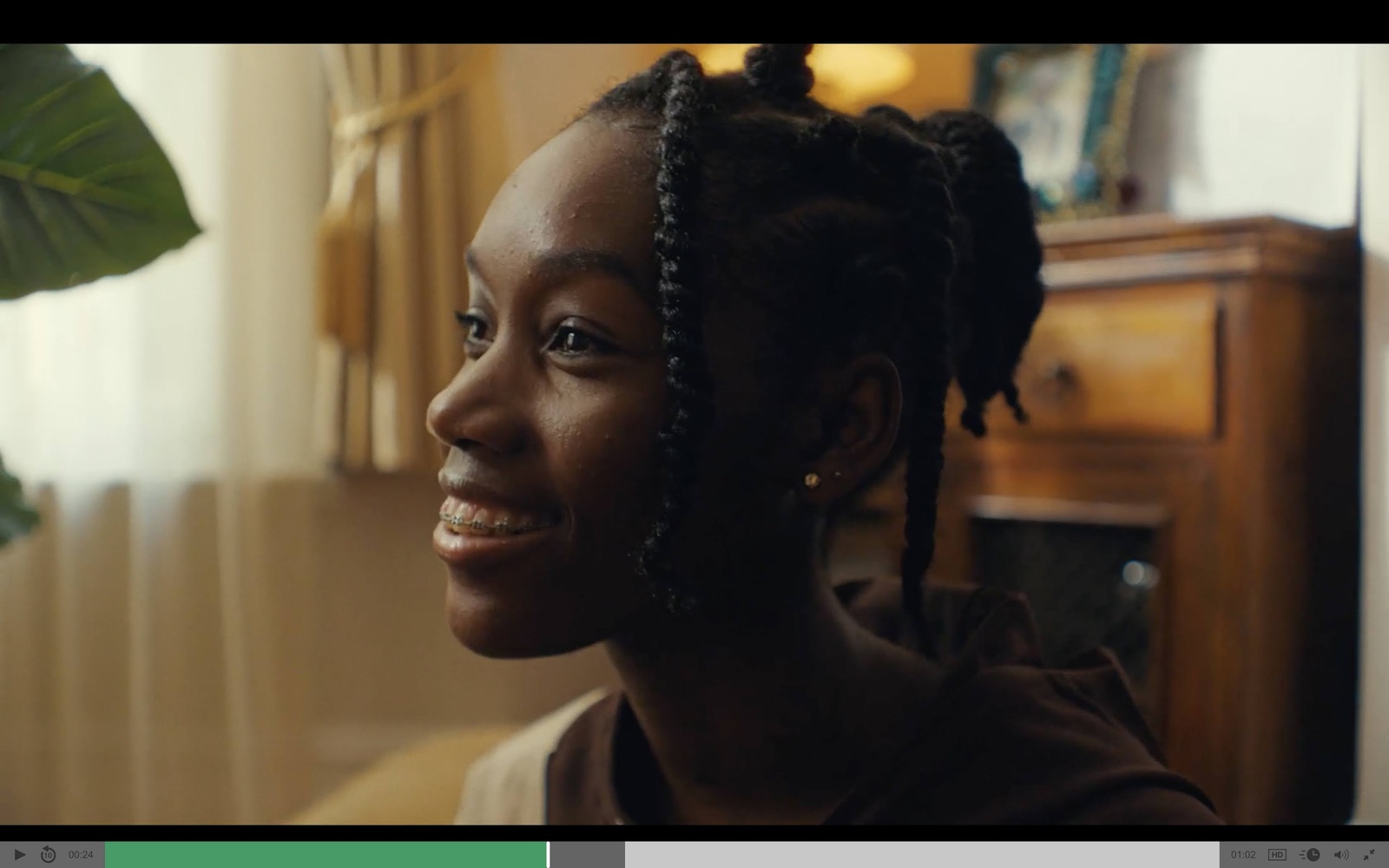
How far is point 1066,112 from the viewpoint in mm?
1211

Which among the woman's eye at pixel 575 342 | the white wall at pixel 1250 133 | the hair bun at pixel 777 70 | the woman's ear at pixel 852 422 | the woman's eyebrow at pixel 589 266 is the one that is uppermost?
the white wall at pixel 1250 133

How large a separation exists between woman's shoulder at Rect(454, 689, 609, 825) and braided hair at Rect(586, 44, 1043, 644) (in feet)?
0.85

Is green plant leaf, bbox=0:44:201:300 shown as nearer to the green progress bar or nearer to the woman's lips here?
the woman's lips

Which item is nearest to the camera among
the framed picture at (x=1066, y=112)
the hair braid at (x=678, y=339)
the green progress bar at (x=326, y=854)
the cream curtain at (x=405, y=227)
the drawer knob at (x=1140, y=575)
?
the hair braid at (x=678, y=339)

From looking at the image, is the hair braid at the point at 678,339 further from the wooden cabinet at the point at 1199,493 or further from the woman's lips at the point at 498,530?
the wooden cabinet at the point at 1199,493

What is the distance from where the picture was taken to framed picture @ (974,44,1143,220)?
1.13 metres

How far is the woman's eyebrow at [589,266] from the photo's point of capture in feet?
1.38

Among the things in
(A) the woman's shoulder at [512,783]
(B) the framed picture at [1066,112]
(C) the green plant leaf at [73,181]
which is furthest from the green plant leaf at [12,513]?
(B) the framed picture at [1066,112]

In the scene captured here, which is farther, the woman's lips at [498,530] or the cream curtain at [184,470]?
the cream curtain at [184,470]

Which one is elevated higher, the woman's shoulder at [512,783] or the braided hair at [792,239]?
the braided hair at [792,239]

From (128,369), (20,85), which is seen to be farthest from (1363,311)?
(128,369)

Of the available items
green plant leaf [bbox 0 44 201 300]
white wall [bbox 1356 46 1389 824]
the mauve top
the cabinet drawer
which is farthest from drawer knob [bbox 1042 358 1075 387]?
green plant leaf [bbox 0 44 201 300]

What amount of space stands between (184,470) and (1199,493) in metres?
0.97

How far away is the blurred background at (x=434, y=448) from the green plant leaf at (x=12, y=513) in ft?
0.71
